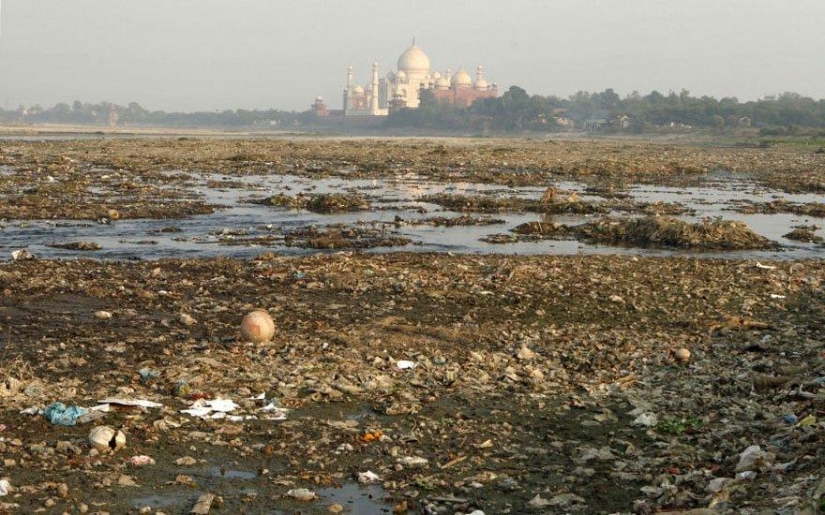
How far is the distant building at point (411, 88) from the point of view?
153750 millimetres

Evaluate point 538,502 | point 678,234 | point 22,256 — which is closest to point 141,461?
point 538,502

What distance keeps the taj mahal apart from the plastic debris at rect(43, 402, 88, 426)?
143340 millimetres

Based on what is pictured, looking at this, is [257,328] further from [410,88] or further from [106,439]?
[410,88]

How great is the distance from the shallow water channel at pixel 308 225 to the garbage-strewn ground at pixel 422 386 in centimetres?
274

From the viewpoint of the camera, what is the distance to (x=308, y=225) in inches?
744

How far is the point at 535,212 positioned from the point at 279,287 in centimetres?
1189

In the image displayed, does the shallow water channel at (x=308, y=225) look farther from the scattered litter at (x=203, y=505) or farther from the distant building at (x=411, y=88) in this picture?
the distant building at (x=411, y=88)

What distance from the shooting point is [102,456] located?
6109 mm

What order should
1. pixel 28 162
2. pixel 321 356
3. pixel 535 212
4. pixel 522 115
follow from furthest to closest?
pixel 522 115 < pixel 28 162 < pixel 535 212 < pixel 321 356

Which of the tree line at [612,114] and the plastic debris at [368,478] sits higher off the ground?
the tree line at [612,114]

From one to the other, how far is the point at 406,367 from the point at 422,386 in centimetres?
53

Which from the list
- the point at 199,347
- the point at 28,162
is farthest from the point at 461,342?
the point at 28,162

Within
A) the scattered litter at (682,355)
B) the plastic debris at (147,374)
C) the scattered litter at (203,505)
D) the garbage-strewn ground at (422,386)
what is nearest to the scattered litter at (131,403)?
the garbage-strewn ground at (422,386)

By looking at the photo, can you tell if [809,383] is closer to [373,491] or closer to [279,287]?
[373,491]
